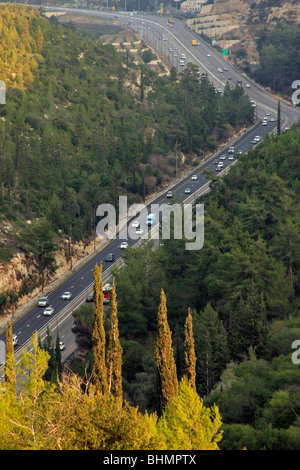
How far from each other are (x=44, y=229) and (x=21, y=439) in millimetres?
64395

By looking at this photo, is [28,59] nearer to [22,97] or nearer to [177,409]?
[22,97]

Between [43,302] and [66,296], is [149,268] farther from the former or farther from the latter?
[43,302]

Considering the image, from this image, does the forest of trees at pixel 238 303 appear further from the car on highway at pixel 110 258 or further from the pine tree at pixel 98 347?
the car on highway at pixel 110 258

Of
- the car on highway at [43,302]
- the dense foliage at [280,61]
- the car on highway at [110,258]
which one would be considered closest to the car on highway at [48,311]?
the car on highway at [43,302]

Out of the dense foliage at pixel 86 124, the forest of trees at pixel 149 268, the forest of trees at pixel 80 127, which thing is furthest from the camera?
the dense foliage at pixel 86 124

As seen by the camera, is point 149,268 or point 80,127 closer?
point 149,268

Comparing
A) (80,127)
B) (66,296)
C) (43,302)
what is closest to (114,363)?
(43,302)

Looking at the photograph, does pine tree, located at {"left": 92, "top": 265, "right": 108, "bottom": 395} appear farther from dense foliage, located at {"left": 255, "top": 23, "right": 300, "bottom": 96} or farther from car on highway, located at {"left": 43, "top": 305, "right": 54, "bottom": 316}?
dense foliage, located at {"left": 255, "top": 23, "right": 300, "bottom": 96}

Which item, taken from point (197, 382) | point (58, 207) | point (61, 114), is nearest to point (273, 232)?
point (197, 382)

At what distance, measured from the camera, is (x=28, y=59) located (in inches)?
5576

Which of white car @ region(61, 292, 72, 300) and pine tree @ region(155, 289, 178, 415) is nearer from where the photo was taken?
pine tree @ region(155, 289, 178, 415)

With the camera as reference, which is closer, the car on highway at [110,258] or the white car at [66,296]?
the white car at [66,296]

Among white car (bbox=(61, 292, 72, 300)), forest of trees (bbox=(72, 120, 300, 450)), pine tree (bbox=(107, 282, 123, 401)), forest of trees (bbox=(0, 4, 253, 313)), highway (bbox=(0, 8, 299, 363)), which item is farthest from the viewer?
forest of trees (bbox=(0, 4, 253, 313))

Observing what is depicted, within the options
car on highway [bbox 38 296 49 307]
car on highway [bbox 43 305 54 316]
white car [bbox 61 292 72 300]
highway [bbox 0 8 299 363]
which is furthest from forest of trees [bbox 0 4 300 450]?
car on highway [bbox 43 305 54 316]
